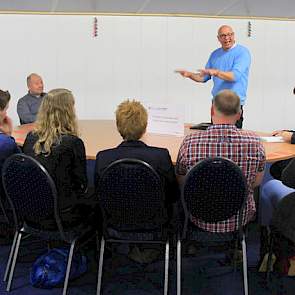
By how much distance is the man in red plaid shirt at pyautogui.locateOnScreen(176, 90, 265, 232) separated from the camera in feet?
7.11

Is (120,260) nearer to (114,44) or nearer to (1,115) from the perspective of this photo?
(1,115)

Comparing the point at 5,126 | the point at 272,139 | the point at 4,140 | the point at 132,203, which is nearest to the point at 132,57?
the point at 272,139

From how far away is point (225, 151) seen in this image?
7.09 ft

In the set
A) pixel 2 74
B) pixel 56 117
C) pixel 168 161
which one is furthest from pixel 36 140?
pixel 2 74

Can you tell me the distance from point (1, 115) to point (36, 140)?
1.61ft

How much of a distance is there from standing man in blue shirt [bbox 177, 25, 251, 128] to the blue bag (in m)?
1.97

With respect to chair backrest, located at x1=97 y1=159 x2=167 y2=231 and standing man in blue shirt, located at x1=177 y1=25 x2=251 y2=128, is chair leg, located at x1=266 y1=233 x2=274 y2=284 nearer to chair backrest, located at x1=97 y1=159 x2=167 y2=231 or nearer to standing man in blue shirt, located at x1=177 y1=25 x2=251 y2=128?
chair backrest, located at x1=97 y1=159 x2=167 y2=231

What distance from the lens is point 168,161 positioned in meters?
2.21

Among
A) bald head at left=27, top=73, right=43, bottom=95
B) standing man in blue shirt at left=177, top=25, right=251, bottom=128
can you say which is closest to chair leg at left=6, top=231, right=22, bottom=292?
standing man in blue shirt at left=177, top=25, right=251, bottom=128

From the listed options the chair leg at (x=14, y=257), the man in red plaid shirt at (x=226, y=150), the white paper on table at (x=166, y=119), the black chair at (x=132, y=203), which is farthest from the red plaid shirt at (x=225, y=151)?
the white paper on table at (x=166, y=119)

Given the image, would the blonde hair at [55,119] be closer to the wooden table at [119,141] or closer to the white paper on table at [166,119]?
the wooden table at [119,141]

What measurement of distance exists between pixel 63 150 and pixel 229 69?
7.49ft

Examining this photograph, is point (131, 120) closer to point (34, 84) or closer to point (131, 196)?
point (131, 196)

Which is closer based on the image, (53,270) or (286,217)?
(286,217)
